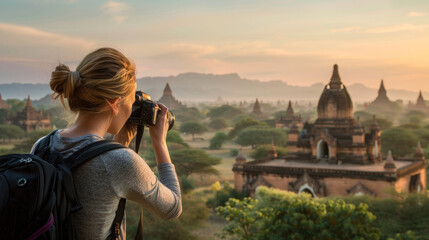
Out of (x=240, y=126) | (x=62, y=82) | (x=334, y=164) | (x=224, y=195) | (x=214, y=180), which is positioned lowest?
(x=214, y=180)

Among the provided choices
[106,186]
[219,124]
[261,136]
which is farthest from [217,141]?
[106,186]

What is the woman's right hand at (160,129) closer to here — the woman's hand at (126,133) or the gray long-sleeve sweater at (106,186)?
the woman's hand at (126,133)

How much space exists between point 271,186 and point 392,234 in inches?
309

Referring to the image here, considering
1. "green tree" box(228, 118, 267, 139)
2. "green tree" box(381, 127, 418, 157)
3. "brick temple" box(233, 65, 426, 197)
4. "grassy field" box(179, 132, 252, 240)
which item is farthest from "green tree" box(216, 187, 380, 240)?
Answer: "green tree" box(228, 118, 267, 139)

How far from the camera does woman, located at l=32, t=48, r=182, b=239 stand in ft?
6.05

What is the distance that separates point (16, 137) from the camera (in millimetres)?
44594

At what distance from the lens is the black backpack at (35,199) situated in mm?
1619

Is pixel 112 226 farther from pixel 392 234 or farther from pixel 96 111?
pixel 392 234

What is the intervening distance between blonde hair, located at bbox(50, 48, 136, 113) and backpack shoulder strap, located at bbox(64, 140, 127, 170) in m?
0.20

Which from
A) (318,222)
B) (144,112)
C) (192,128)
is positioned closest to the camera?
(144,112)

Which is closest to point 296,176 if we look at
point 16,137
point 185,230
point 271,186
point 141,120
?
point 271,186

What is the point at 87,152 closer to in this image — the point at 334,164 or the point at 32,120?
the point at 334,164

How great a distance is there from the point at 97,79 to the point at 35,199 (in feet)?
1.76

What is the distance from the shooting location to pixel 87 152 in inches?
72.6
